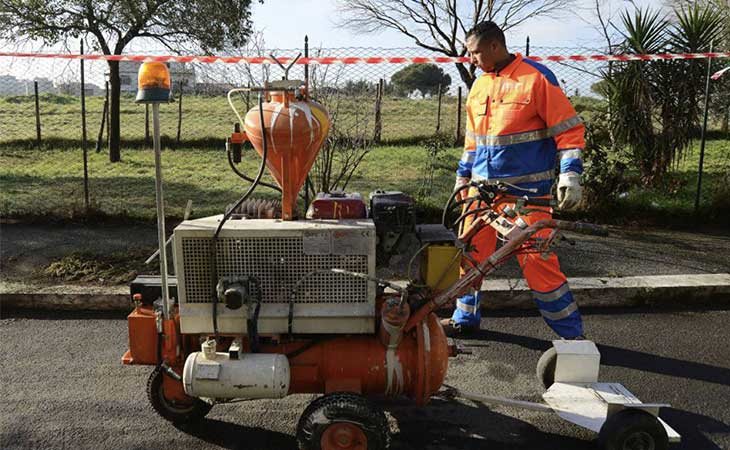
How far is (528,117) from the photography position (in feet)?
11.5

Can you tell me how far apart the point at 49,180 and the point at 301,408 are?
7.81 meters

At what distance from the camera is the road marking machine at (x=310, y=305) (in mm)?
2658

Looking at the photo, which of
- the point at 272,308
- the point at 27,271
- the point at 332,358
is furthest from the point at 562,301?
the point at 27,271

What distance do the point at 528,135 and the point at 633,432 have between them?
1.67 m

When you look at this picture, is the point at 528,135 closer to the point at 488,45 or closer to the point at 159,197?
the point at 488,45

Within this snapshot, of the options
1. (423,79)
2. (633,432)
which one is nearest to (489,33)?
(633,432)

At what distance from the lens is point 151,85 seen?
8.05 ft

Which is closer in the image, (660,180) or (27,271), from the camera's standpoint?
(27,271)

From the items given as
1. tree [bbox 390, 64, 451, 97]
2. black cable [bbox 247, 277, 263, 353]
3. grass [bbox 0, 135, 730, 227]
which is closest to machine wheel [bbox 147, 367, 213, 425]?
black cable [bbox 247, 277, 263, 353]

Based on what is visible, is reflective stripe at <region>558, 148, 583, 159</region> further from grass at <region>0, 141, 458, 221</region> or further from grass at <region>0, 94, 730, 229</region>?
grass at <region>0, 141, 458, 221</region>

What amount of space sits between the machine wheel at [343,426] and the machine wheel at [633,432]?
1.02m

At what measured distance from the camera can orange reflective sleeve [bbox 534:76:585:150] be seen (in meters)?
3.35

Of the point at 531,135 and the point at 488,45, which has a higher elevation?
the point at 488,45

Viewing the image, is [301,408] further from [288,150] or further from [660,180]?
[660,180]
